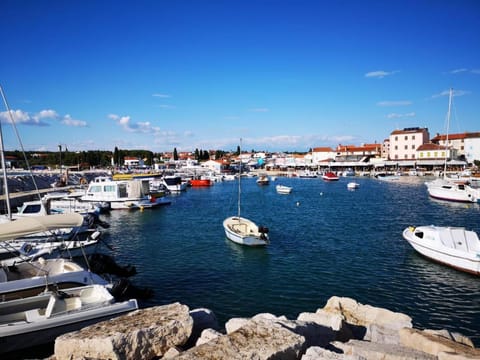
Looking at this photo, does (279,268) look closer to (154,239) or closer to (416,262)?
(416,262)

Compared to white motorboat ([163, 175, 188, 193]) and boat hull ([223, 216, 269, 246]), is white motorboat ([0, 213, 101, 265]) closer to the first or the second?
boat hull ([223, 216, 269, 246])

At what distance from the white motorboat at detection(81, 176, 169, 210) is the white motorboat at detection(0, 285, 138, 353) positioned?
33262 millimetres

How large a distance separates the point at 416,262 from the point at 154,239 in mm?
19883

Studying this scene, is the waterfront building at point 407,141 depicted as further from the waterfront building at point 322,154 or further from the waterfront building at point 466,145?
the waterfront building at point 322,154

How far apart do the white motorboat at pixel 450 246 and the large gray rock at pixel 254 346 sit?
1586 centimetres

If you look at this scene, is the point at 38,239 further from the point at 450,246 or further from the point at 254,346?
the point at 450,246

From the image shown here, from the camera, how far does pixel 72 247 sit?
21.1 meters

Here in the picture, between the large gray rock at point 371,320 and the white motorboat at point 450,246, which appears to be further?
the white motorboat at point 450,246

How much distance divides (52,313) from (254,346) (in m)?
7.85

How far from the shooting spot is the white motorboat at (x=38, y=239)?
12859mm

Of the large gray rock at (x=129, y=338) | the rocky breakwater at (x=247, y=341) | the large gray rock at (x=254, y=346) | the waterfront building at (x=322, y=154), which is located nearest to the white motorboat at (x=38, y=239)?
the large gray rock at (x=129, y=338)

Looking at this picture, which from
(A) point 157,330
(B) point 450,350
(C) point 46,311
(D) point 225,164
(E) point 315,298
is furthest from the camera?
(D) point 225,164

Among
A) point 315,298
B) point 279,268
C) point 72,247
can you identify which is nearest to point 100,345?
point 315,298

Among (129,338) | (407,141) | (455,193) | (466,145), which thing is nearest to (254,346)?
(129,338)
